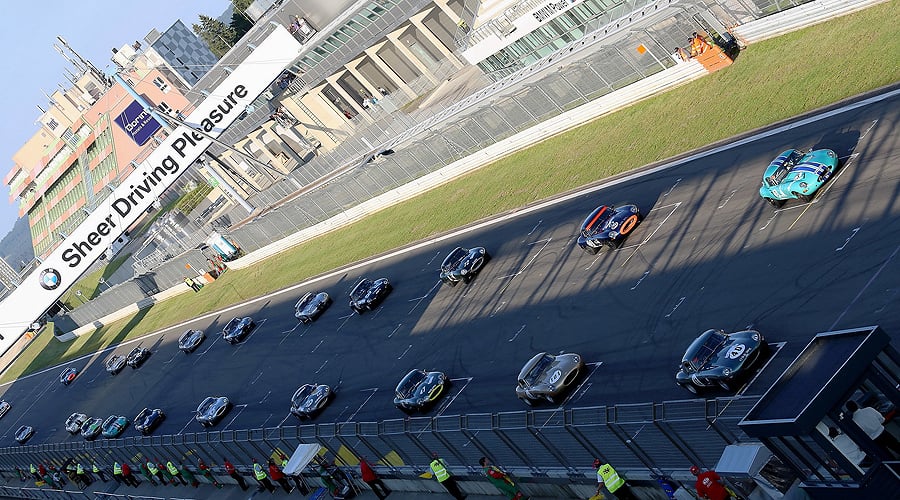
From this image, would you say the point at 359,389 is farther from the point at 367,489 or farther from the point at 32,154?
the point at 32,154

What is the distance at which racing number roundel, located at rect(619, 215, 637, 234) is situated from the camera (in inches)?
1610

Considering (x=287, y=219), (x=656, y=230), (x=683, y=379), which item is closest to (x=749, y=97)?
(x=656, y=230)

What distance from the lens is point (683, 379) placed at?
29.3 m

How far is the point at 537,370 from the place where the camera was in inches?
1404

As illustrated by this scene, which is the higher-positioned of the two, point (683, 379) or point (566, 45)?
point (566, 45)

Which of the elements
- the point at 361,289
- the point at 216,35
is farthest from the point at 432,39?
the point at 216,35

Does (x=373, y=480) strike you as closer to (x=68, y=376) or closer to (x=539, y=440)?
(x=539, y=440)

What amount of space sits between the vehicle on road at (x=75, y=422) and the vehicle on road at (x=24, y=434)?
9153 millimetres

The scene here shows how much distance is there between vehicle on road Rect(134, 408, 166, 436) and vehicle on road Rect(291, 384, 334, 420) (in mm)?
16753

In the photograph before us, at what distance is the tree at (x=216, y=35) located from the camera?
162 meters

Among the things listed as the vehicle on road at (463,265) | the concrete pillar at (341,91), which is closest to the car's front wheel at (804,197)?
the vehicle on road at (463,265)

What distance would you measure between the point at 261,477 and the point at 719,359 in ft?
74.7

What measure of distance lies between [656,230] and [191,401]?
3753 centimetres

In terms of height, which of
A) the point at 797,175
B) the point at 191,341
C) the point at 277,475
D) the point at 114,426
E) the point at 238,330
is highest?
the point at 191,341
